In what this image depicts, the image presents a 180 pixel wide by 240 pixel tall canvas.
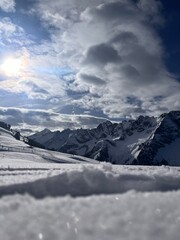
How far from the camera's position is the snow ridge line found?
25.7ft

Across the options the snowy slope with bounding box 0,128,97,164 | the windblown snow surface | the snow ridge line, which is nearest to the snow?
the windblown snow surface

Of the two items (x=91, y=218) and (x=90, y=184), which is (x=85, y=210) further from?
(x=90, y=184)

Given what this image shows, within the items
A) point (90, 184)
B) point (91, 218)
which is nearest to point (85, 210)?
point (91, 218)

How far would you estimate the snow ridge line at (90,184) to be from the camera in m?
7.84

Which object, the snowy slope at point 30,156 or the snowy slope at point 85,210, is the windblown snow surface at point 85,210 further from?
the snowy slope at point 30,156

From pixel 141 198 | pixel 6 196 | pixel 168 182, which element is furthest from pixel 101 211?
pixel 168 182

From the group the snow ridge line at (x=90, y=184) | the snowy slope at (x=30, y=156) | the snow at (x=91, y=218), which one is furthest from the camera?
the snowy slope at (x=30, y=156)

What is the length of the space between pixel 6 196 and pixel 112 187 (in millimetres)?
2615

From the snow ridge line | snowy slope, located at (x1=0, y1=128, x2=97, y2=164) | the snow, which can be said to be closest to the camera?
the snow

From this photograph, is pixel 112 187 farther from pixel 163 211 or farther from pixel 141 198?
pixel 163 211

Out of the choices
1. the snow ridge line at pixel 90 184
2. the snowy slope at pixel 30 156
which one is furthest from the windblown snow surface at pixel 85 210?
the snowy slope at pixel 30 156

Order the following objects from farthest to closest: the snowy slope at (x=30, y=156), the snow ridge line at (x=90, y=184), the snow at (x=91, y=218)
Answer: the snowy slope at (x=30, y=156), the snow ridge line at (x=90, y=184), the snow at (x=91, y=218)

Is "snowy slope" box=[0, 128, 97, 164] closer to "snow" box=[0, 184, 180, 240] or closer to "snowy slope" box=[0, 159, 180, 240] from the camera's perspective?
"snowy slope" box=[0, 159, 180, 240]

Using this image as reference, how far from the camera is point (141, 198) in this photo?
6742 millimetres
